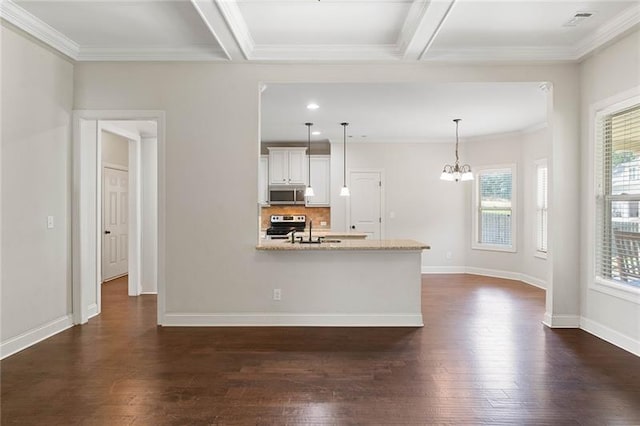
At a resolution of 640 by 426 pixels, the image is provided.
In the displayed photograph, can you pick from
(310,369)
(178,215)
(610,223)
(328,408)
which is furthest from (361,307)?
(610,223)

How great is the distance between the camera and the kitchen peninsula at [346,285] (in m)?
4.30

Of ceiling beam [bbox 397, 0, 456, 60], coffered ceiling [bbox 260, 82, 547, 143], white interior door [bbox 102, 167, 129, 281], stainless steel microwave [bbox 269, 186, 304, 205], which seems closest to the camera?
ceiling beam [bbox 397, 0, 456, 60]

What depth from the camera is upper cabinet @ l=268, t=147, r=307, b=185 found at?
8102 mm

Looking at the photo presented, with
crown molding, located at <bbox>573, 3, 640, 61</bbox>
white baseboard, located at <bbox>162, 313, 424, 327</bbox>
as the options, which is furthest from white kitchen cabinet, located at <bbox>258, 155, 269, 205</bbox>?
crown molding, located at <bbox>573, 3, 640, 61</bbox>

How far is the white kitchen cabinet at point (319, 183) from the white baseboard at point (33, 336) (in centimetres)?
486

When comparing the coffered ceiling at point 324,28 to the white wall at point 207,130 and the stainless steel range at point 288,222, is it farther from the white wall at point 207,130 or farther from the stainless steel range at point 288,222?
the stainless steel range at point 288,222

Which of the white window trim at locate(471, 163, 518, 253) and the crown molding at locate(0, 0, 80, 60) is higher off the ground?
the crown molding at locate(0, 0, 80, 60)

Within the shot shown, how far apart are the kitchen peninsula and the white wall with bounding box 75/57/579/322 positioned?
70cm

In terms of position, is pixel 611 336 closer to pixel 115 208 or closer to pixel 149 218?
pixel 149 218

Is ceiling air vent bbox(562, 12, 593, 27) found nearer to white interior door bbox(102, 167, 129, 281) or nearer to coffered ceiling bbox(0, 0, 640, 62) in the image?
coffered ceiling bbox(0, 0, 640, 62)

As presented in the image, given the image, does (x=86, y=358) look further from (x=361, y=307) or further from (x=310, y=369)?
(x=361, y=307)

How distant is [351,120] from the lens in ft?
21.0

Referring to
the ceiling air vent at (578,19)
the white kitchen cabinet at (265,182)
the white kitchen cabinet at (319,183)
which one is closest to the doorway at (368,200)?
the white kitchen cabinet at (319,183)

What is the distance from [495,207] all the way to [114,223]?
711cm
